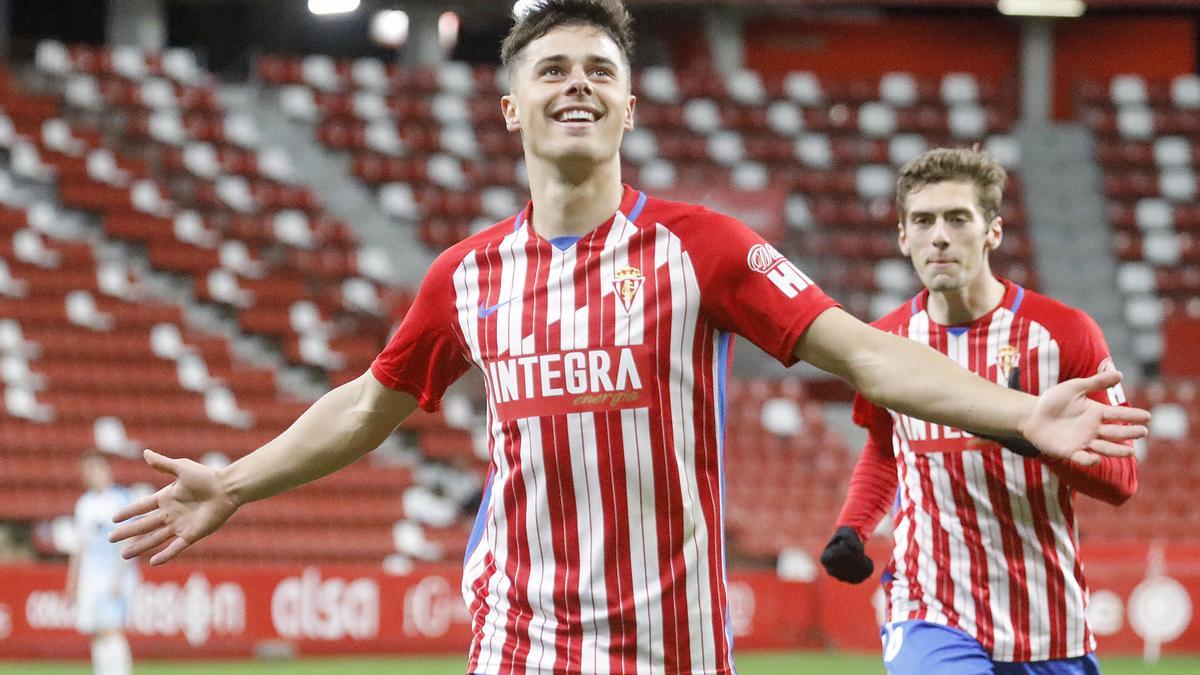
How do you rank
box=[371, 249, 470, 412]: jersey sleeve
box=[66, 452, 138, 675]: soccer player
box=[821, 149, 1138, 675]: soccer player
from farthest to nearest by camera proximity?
box=[66, 452, 138, 675]: soccer player
box=[821, 149, 1138, 675]: soccer player
box=[371, 249, 470, 412]: jersey sleeve

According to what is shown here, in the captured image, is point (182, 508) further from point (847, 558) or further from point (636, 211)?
point (847, 558)

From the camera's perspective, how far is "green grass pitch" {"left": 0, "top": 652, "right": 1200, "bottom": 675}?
42.5 feet

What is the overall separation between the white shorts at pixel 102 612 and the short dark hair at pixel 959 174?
7.95 meters

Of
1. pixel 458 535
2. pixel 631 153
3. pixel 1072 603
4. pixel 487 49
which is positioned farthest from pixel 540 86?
pixel 487 49

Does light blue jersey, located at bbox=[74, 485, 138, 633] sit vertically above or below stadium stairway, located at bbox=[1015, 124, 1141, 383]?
below

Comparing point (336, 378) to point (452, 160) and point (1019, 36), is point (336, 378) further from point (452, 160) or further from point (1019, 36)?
point (1019, 36)

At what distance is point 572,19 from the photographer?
3.99 metres

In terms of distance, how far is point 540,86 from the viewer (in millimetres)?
3920

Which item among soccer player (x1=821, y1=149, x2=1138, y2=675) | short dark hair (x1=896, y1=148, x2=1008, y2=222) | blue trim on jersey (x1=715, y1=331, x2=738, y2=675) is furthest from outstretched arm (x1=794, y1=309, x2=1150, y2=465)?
short dark hair (x1=896, y1=148, x2=1008, y2=222)

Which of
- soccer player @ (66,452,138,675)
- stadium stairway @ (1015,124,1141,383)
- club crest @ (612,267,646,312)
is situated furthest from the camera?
stadium stairway @ (1015,124,1141,383)

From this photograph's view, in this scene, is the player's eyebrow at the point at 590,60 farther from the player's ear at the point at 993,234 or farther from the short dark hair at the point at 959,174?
the player's ear at the point at 993,234

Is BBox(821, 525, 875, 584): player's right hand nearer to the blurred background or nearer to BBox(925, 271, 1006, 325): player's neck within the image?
BBox(925, 271, 1006, 325): player's neck

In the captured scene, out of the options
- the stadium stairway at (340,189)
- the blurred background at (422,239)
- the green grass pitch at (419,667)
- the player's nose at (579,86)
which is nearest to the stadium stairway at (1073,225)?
the blurred background at (422,239)

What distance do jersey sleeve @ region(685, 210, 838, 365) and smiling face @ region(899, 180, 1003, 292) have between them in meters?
1.81
